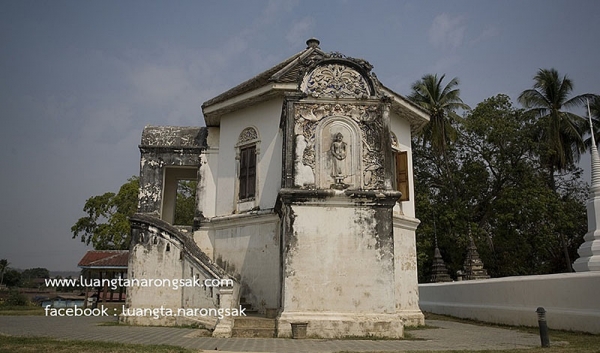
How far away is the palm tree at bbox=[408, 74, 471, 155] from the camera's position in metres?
28.3

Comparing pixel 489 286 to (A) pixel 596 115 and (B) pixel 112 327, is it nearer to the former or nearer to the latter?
(B) pixel 112 327

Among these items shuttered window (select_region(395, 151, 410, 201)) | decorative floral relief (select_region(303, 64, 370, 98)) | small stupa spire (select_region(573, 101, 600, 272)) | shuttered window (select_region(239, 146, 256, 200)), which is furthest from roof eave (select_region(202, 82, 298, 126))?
small stupa spire (select_region(573, 101, 600, 272))

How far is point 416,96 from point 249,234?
20.1m

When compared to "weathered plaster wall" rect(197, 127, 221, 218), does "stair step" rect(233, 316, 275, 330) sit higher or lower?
lower

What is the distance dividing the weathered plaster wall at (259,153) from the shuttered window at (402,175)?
3.71 m

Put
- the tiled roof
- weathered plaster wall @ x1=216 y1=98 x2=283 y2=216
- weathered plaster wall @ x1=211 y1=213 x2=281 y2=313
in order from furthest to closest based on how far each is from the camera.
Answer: the tiled roof
weathered plaster wall @ x1=216 y1=98 x2=283 y2=216
weathered plaster wall @ x1=211 y1=213 x2=281 y2=313

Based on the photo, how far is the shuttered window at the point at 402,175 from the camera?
47.6ft

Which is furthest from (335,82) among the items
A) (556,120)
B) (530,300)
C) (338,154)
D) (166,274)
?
(556,120)

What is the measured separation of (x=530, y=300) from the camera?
1302 cm

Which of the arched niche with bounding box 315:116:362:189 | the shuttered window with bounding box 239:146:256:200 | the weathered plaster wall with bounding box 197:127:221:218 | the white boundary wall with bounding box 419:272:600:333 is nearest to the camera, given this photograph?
the white boundary wall with bounding box 419:272:600:333

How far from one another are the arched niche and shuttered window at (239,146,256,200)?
12.4 ft

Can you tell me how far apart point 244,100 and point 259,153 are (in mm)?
1673

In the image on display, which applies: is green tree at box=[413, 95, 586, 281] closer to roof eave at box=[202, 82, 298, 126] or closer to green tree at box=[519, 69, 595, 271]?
green tree at box=[519, 69, 595, 271]

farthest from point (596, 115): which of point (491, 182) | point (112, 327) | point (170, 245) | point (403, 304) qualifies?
point (112, 327)
